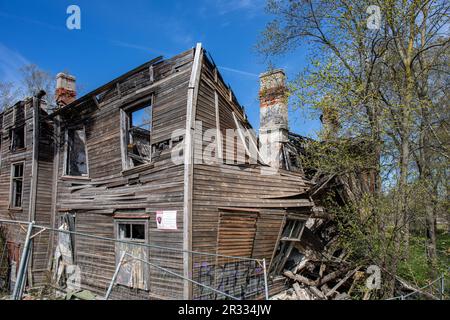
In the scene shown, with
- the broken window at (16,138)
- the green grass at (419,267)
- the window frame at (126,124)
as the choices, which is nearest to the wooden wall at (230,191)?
the window frame at (126,124)

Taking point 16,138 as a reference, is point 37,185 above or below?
below

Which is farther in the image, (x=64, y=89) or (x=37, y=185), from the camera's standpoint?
(x=64, y=89)

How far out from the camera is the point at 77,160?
1355cm

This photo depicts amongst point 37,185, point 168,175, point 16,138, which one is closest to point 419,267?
point 168,175

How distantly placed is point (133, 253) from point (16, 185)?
30.3 ft

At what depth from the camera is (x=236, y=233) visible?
9.34 m

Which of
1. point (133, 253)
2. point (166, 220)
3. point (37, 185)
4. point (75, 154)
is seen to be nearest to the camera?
point (166, 220)

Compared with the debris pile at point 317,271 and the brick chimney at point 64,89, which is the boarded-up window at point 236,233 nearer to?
the debris pile at point 317,271

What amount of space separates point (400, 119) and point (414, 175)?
1712 mm

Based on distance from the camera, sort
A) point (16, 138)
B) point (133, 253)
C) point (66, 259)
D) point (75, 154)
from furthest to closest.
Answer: point (16, 138) → point (75, 154) → point (66, 259) → point (133, 253)

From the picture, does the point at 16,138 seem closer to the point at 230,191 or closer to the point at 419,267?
the point at 230,191

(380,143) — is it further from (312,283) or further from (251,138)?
(312,283)

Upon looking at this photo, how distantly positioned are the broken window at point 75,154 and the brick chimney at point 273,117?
7623 mm
